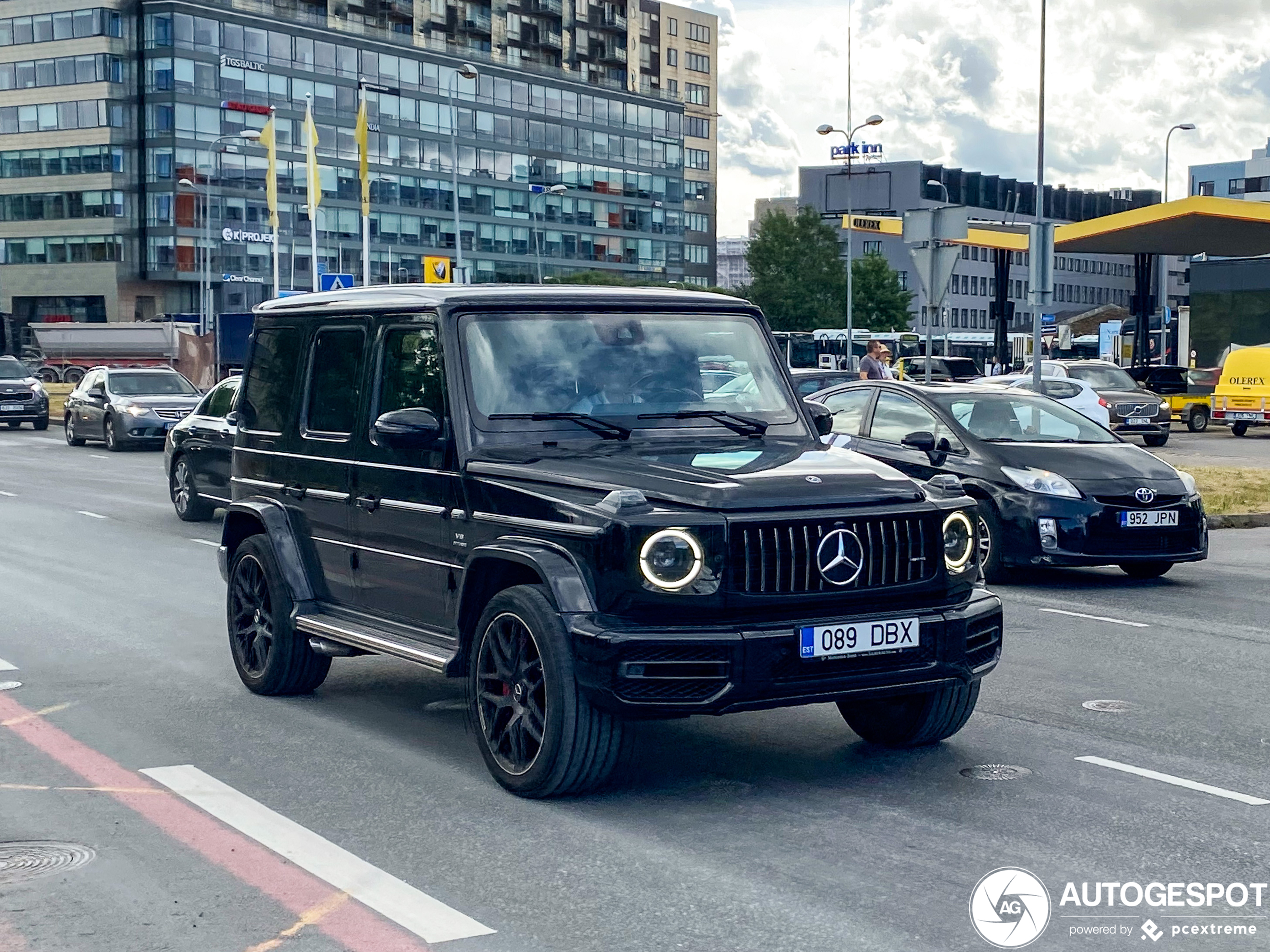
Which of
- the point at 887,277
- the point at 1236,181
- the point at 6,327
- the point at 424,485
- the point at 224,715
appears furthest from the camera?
the point at 1236,181

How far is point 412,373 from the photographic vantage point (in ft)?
22.7

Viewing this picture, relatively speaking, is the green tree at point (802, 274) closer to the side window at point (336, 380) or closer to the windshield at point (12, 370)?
the windshield at point (12, 370)

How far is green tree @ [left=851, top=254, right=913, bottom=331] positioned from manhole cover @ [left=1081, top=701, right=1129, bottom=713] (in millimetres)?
94514

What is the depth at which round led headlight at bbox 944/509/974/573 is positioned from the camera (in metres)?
6.17

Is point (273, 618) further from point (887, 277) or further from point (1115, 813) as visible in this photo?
point (887, 277)

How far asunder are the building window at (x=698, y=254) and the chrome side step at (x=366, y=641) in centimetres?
12793

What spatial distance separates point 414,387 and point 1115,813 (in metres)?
3.16

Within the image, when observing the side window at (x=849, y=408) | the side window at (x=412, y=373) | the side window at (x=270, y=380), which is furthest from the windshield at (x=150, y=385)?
the side window at (x=412, y=373)

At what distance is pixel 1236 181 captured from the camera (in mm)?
154250

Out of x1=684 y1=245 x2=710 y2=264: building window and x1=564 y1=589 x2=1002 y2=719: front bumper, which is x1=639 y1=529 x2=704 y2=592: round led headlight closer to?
x1=564 y1=589 x2=1002 y2=719: front bumper

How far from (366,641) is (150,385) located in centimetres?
2648

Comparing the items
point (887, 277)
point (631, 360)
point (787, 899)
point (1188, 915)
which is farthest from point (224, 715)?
point (887, 277)

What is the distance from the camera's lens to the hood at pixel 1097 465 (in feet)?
39.4

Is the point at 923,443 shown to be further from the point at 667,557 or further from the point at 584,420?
the point at 667,557
